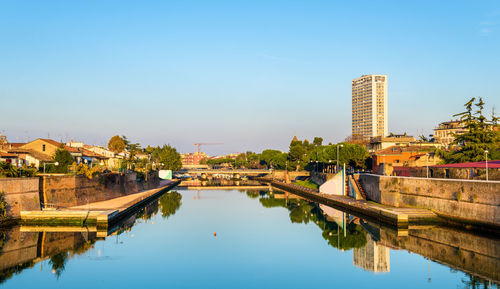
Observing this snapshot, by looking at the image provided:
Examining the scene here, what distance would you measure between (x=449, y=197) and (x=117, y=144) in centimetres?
10354

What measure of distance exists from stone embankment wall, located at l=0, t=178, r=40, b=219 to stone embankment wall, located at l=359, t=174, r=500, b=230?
120ft

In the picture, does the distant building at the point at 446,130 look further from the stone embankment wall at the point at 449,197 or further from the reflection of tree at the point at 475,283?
the reflection of tree at the point at 475,283

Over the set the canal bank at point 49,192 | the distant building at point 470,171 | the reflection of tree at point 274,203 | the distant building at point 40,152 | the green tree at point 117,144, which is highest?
the green tree at point 117,144

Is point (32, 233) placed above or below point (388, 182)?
below

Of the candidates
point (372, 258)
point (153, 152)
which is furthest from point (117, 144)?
point (372, 258)

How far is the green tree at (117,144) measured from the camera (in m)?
122

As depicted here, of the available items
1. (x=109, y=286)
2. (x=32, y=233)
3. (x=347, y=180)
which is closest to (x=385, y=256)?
(x=109, y=286)

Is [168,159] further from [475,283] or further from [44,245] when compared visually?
[475,283]

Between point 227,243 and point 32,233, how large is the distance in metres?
16.1

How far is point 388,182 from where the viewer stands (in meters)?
46.5

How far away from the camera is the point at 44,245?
99.9 ft

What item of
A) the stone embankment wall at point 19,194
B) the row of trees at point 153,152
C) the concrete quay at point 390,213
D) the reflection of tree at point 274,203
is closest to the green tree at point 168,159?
the row of trees at point 153,152

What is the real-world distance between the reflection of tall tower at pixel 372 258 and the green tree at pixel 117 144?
4011 inches

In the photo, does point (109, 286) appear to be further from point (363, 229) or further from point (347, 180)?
point (347, 180)
